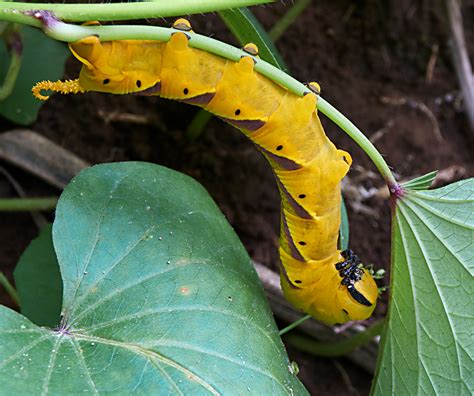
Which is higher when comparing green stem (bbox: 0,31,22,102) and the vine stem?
the vine stem

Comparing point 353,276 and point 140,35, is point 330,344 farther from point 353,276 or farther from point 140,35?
point 140,35

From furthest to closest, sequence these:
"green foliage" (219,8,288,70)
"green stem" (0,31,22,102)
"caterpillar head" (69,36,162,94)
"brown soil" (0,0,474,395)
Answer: "brown soil" (0,0,474,395) < "green stem" (0,31,22,102) < "green foliage" (219,8,288,70) < "caterpillar head" (69,36,162,94)

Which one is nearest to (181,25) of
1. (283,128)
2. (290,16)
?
(283,128)

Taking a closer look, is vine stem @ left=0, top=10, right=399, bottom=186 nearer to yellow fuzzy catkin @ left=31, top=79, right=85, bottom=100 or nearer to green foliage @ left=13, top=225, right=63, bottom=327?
yellow fuzzy catkin @ left=31, top=79, right=85, bottom=100

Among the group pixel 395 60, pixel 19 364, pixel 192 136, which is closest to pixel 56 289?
pixel 19 364

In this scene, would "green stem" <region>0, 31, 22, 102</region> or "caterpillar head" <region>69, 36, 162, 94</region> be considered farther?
"green stem" <region>0, 31, 22, 102</region>

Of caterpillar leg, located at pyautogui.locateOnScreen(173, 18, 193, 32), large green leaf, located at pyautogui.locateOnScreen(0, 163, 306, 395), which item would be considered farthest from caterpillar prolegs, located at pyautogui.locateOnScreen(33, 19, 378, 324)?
large green leaf, located at pyautogui.locateOnScreen(0, 163, 306, 395)

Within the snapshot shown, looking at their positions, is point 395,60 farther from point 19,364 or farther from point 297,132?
point 19,364
